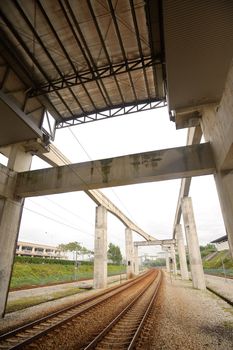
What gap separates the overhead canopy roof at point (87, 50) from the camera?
7.17 metres

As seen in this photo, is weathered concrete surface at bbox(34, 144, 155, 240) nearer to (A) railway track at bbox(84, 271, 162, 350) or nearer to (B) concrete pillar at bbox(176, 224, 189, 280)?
(B) concrete pillar at bbox(176, 224, 189, 280)

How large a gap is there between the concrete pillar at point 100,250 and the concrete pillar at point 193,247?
7826mm

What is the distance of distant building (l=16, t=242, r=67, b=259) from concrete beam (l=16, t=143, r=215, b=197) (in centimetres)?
7024

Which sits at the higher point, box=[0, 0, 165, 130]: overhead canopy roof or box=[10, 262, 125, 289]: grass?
box=[0, 0, 165, 130]: overhead canopy roof

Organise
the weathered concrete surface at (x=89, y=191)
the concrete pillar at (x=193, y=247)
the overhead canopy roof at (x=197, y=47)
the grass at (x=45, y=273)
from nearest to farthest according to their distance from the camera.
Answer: the overhead canopy roof at (x=197, y=47) → the weathered concrete surface at (x=89, y=191) → the concrete pillar at (x=193, y=247) → the grass at (x=45, y=273)

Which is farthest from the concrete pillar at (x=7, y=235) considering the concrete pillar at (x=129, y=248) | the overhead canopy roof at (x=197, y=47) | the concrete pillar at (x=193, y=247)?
the concrete pillar at (x=129, y=248)

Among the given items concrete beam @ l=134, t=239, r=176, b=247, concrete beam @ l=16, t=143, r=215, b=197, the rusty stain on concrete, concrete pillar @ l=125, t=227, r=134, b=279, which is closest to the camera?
concrete beam @ l=16, t=143, r=215, b=197

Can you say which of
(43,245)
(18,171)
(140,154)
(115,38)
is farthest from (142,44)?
(43,245)

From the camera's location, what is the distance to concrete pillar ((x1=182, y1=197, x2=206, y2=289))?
1725 centimetres

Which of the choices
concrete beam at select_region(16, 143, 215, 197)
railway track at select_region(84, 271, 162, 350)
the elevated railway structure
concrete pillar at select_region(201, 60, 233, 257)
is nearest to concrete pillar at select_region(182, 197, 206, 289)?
the elevated railway structure

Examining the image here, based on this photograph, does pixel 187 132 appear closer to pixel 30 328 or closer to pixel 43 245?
pixel 30 328

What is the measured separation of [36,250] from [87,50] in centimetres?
8757

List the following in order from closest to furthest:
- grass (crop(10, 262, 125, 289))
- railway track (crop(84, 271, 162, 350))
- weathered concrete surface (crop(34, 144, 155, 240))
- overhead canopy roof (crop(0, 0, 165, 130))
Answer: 1. railway track (crop(84, 271, 162, 350))
2. overhead canopy roof (crop(0, 0, 165, 130))
3. weathered concrete surface (crop(34, 144, 155, 240))
4. grass (crop(10, 262, 125, 289))

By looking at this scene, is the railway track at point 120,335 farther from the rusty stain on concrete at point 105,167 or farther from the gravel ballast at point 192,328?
the rusty stain on concrete at point 105,167
